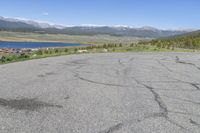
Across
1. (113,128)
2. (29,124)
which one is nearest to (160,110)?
(113,128)

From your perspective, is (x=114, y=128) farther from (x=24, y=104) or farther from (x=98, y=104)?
(x=24, y=104)

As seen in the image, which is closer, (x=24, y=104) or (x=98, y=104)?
(x=24, y=104)

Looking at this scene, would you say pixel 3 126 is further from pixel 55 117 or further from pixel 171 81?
pixel 171 81

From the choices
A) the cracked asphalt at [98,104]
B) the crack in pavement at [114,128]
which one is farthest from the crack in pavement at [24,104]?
the crack in pavement at [114,128]

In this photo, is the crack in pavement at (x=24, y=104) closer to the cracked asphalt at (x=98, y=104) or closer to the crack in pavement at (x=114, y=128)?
the cracked asphalt at (x=98, y=104)

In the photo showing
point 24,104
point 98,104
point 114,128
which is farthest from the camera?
point 98,104

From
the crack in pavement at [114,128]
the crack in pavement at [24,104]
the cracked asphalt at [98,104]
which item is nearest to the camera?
the crack in pavement at [114,128]

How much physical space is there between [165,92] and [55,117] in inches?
140

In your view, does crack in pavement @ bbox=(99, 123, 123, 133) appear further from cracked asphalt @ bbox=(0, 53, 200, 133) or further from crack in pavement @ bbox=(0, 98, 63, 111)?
crack in pavement @ bbox=(0, 98, 63, 111)

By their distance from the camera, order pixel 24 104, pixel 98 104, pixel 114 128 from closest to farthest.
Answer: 1. pixel 114 128
2. pixel 24 104
3. pixel 98 104

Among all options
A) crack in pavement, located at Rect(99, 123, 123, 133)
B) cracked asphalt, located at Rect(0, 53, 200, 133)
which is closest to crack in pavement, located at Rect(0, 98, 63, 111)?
cracked asphalt, located at Rect(0, 53, 200, 133)

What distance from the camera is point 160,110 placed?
19.2 ft

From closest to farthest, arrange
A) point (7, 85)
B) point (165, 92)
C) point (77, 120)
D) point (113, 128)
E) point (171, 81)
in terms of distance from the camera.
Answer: point (113, 128)
point (77, 120)
point (165, 92)
point (7, 85)
point (171, 81)

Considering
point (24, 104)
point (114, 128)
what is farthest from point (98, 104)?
point (24, 104)
